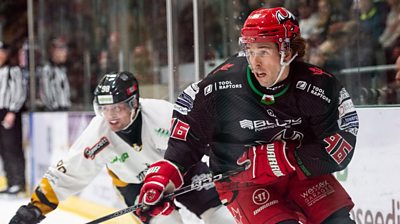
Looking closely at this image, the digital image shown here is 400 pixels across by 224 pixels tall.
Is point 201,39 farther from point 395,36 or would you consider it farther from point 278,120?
point 278,120

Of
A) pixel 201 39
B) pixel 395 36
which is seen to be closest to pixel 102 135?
pixel 201 39

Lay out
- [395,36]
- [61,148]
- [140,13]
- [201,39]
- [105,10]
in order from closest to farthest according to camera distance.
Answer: [395,36], [201,39], [140,13], [105,10], [61,148]

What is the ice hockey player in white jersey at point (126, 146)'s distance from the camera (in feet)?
9.45

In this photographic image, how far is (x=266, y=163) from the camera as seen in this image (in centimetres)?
206

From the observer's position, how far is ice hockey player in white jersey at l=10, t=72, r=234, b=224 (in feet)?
9.45

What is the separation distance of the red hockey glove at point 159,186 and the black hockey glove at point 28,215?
0.55 meters

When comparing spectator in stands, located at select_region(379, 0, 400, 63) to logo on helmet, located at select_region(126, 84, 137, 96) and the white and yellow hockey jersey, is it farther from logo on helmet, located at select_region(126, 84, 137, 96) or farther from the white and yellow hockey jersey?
logo on helmet, located at select_region(126, 84, 137, 96)

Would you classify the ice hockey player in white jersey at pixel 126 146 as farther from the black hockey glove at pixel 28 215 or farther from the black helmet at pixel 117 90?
the black hockey glove at pixel 28 215

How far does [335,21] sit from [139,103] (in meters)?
0.90

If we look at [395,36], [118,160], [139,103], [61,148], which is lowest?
[61,148]

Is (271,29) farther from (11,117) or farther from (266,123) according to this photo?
(11,117)

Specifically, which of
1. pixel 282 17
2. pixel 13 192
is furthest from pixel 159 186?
pixel 13 192

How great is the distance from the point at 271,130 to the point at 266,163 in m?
0.11

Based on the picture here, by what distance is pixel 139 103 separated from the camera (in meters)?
2.98
